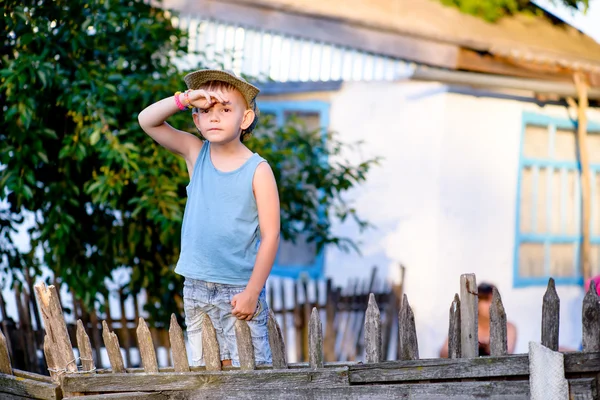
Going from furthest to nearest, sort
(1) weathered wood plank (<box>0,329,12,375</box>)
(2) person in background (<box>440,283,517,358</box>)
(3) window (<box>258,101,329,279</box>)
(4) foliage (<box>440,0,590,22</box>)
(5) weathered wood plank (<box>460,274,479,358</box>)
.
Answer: (4) foliage (<box>440,0,590,22</box>)
(3) window (<box>258,101,329,279</box>)
(2) person in background (<box>440,283,517,358</box>)
(1) weathered wood plank (<box>0,329,12,375</box>)
(5) weathered wood plank (<box>460,274,479,358</box>)

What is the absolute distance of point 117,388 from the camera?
3.58 meters

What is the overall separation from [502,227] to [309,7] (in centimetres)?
277

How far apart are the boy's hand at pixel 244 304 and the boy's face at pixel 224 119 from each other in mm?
619

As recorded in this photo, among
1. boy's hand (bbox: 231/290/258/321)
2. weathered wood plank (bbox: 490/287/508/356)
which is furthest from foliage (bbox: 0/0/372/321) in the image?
weathered wood plank (bbox: 490/287/508/356)

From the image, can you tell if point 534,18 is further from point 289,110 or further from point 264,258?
point 264,258

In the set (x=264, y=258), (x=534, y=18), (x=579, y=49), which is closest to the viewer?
(x=264, y=258)

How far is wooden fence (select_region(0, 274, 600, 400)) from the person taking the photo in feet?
10.8

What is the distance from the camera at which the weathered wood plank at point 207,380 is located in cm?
342

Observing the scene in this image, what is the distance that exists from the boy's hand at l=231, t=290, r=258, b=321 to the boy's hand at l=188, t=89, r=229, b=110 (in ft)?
2.46

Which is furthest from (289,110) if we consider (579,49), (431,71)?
(579,49)

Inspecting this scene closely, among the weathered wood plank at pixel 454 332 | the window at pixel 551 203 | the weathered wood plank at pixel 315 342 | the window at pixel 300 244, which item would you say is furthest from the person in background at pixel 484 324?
the weathered wood plank at pixel 315 342

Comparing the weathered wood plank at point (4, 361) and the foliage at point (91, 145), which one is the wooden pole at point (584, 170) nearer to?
the foliage at point (91, 145)

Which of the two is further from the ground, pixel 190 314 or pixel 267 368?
pixel 190 314

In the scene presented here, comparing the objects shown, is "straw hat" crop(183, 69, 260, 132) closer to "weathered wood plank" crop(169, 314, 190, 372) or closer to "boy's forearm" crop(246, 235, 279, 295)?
"boy's forearm" crop(246, 235, 279, 295)
